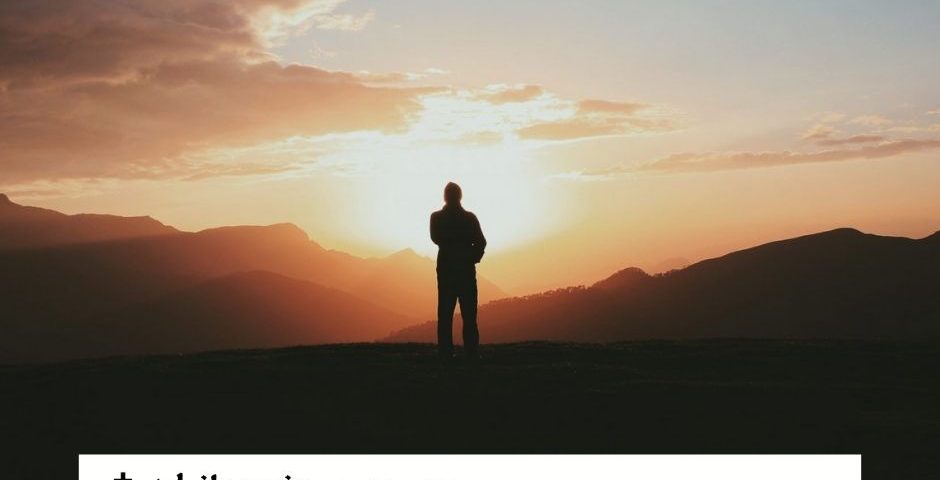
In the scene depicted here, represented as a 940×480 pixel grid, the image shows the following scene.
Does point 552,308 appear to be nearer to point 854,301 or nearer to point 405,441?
point 854,301

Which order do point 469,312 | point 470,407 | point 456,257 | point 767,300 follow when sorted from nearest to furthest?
point 470,407 < point 456,257 < point 469,312 < point 767,300

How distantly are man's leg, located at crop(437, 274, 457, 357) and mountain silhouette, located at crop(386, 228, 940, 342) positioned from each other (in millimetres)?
144451

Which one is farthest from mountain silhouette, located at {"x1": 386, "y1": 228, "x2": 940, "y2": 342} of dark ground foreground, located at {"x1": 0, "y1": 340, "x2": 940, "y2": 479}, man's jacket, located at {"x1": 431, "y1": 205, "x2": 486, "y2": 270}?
man's jacket, located at {"x1": 431, "y1": 205, "x2": 486, "y2": 270}

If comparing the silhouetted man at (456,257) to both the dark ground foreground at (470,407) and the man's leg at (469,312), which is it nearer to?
the man's leg at (469,312)

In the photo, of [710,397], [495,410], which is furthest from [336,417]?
[710,397]

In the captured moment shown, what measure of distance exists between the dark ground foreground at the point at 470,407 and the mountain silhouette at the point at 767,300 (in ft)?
468

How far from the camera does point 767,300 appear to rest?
171 meters

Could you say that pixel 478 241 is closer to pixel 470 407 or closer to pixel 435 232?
pixel 435 232

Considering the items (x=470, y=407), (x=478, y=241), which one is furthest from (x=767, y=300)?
(x=470, y=407)

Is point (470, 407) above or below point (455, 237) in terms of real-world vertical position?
below

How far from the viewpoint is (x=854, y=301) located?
16625 centimetres

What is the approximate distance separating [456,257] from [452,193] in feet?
4.93

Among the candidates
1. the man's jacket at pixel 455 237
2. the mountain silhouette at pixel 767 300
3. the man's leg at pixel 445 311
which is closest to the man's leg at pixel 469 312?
the man's leg at pixel 445 311

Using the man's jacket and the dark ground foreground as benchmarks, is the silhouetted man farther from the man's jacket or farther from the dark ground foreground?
the dark ground foreground
